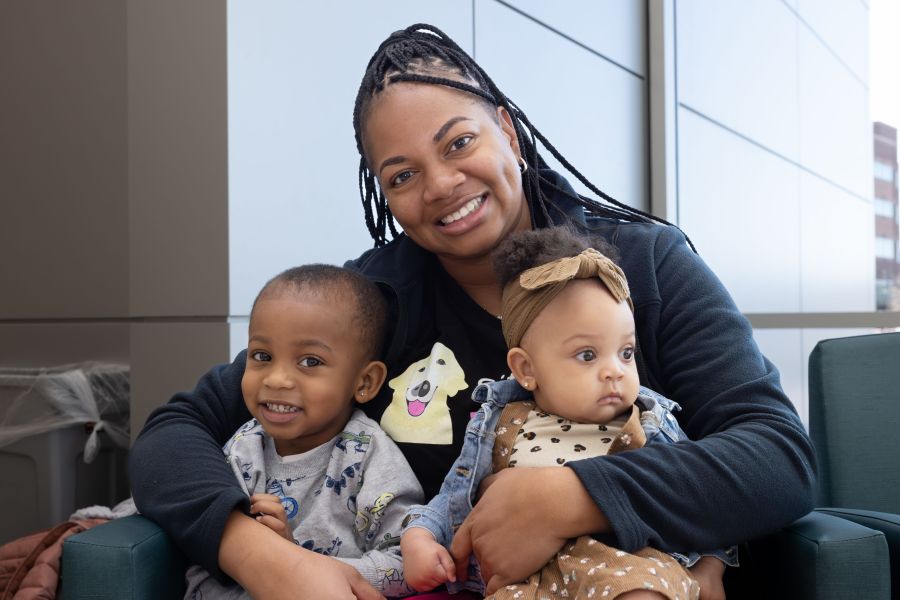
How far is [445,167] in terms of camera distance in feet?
5.35

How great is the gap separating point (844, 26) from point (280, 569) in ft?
14.1

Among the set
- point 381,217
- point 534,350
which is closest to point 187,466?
point 534,350

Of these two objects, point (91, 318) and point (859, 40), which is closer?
point (91, 318)

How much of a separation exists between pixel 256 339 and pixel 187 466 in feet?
0.86

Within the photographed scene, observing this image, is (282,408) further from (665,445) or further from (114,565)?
(665,445)

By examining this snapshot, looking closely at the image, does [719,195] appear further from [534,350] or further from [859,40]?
[534,350]

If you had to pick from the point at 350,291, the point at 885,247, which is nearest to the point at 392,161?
the point at 350,291

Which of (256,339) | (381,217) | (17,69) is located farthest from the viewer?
(17,69)

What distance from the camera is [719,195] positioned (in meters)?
4.93

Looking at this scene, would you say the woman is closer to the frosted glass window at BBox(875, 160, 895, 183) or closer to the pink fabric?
the pink fabric

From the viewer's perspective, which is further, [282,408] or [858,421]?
[858,421]

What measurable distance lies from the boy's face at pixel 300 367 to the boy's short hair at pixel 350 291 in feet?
0.05

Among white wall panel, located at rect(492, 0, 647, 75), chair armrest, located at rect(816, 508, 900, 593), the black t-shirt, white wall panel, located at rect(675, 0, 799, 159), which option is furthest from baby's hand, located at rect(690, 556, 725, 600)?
white wall panel, located at rect(675, 0, 799, 159)

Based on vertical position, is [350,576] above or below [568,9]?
below
